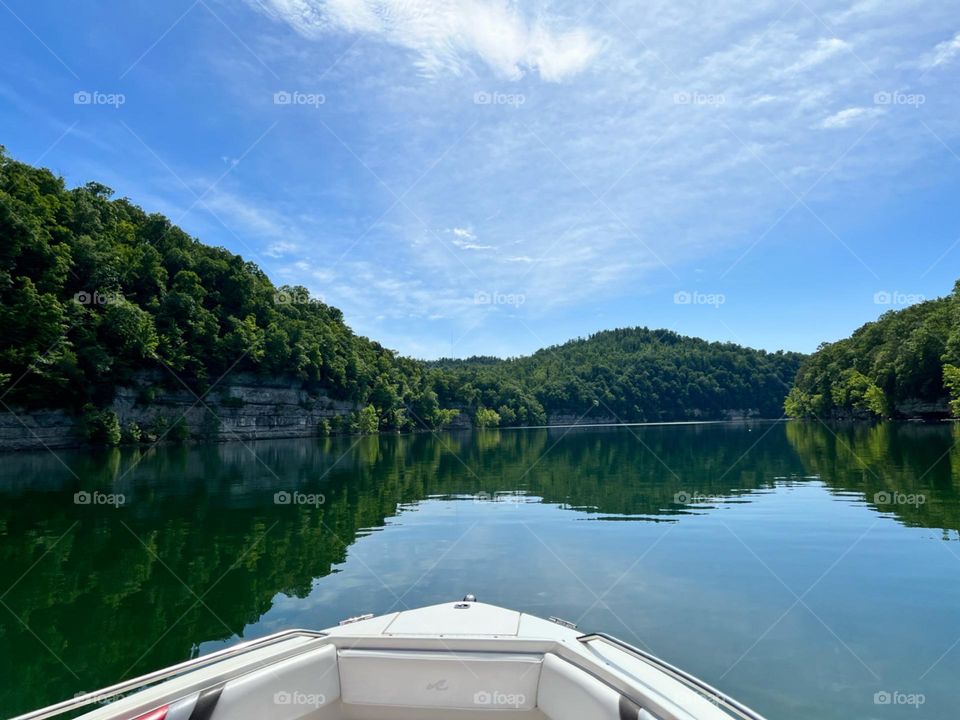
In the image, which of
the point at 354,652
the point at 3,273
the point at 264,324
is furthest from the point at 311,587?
the point at 264,324

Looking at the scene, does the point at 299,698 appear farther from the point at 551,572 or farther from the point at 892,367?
the point at 892,367

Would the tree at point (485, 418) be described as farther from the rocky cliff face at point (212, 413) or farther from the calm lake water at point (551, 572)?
the calm lake water at point (551, 572)

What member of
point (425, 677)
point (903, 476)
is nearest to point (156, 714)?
point (425, 677)

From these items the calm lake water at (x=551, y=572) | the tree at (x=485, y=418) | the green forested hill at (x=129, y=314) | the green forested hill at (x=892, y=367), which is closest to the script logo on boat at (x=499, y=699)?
the calm lake water at (x=551, y=572)

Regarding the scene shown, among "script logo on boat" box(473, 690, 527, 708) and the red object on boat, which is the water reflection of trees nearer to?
"script logo on boat" box(473, 690, 527, 708)

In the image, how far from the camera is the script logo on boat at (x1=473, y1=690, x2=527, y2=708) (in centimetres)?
595

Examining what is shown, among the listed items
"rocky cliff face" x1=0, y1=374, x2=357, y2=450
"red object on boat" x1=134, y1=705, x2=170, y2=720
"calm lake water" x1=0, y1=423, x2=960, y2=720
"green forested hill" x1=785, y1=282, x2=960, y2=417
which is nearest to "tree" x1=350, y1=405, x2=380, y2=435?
"rocky cliff face" x1=0, y1=374, x2=357, y2=450

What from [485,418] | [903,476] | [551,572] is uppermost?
[485,418]

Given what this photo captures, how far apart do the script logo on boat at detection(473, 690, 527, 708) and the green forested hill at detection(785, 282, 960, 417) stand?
9163cm

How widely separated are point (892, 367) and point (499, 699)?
4646 inches

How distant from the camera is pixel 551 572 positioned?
47.9 feet

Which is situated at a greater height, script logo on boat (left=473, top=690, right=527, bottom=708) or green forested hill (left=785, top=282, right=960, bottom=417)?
green forested hill (left=785, top=282, right=960, bottom=417)

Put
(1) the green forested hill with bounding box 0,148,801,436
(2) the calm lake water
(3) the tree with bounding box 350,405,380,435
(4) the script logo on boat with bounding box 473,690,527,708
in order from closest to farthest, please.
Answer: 1. (4) the script logo on boat with bounding box 473,690,527,708
2. (2) the calm lake water
3. (1) the green forested hill with bounding box 0,148,801,436
4. (3) the tree with bounding box 350,405,380,435

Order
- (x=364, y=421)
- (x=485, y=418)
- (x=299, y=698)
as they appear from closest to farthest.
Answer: (x=299, y=698), (x=364, y=421), (x=485, y=418)
